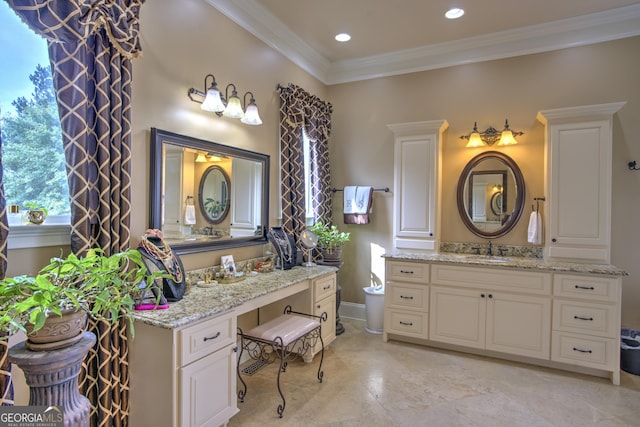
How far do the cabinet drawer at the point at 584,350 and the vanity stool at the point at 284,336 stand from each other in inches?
76.5

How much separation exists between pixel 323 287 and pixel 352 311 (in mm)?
1316

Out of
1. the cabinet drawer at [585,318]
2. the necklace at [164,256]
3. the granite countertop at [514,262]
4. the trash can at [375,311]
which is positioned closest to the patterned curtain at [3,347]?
the necklace at [164,256]

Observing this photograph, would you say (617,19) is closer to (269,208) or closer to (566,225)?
(566,225)

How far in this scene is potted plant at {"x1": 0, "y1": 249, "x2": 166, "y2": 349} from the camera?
0.98 meters

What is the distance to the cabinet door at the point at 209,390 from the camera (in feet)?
5.76

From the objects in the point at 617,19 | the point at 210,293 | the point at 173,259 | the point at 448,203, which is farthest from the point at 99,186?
the point at 617,19

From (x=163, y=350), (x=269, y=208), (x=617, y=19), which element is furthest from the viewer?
(x=269, y=208)

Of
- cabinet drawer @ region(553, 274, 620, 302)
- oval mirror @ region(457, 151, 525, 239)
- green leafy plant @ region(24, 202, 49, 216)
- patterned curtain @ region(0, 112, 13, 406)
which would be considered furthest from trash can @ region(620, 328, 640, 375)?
green leafy plant @ region(24, 202, 49, 216)

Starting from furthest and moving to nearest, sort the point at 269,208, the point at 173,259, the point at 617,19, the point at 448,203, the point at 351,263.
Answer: the point at 351,263
the point at 448,203
the point at 269,208
the point at 617,19
the point at 173,259

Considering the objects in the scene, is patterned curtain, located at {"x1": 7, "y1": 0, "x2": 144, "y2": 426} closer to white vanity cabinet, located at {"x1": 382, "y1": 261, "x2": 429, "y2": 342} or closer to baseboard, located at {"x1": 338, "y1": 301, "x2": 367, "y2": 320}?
white vanity cabinet, located at {"x1": 382, "y1": 261, "x2": 429, "y2": 342}

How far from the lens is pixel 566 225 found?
3.09 meters

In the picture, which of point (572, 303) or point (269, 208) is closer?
point (572, 303)

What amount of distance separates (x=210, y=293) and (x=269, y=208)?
1.24m

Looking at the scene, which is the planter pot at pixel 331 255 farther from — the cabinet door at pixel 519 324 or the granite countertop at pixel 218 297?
the cabinet door at pixel 519 324
